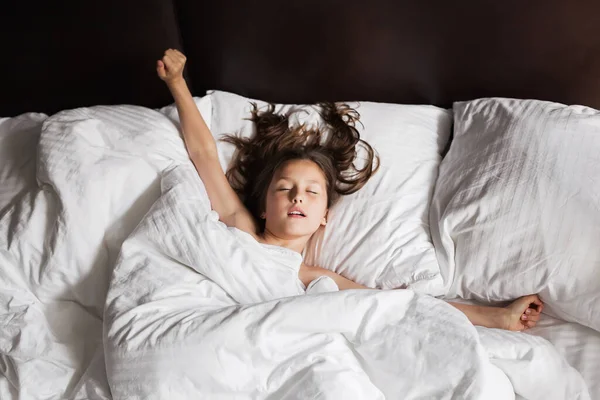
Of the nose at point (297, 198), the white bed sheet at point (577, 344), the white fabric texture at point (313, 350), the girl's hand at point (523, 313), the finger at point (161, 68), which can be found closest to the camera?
the white fabric texture at point (313, 350)

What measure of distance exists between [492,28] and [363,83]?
0.34 meters

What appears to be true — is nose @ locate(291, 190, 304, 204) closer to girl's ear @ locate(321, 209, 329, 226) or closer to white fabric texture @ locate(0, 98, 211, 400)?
girl's ear @ locate(321, 209, 329, 226)

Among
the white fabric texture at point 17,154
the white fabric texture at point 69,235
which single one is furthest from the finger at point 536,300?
the white fabric texture at point 17,154

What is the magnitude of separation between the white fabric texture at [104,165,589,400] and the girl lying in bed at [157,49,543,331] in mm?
253

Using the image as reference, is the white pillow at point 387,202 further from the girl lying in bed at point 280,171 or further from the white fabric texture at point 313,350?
the white fabric texture at point 313,350

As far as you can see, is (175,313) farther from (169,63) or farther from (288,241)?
(169,63)

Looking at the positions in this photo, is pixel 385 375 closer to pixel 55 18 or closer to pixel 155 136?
pixel 155 136

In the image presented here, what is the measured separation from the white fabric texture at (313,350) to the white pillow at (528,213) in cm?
13

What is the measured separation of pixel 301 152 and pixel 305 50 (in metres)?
0.29

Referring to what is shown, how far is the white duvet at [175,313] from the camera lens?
107 cm

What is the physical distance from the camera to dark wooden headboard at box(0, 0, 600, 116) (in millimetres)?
1521

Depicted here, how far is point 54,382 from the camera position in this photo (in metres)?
1.19

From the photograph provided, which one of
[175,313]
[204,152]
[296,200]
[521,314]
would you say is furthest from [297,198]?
[521,314]

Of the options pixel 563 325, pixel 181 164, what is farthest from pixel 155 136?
pixel 563 325
